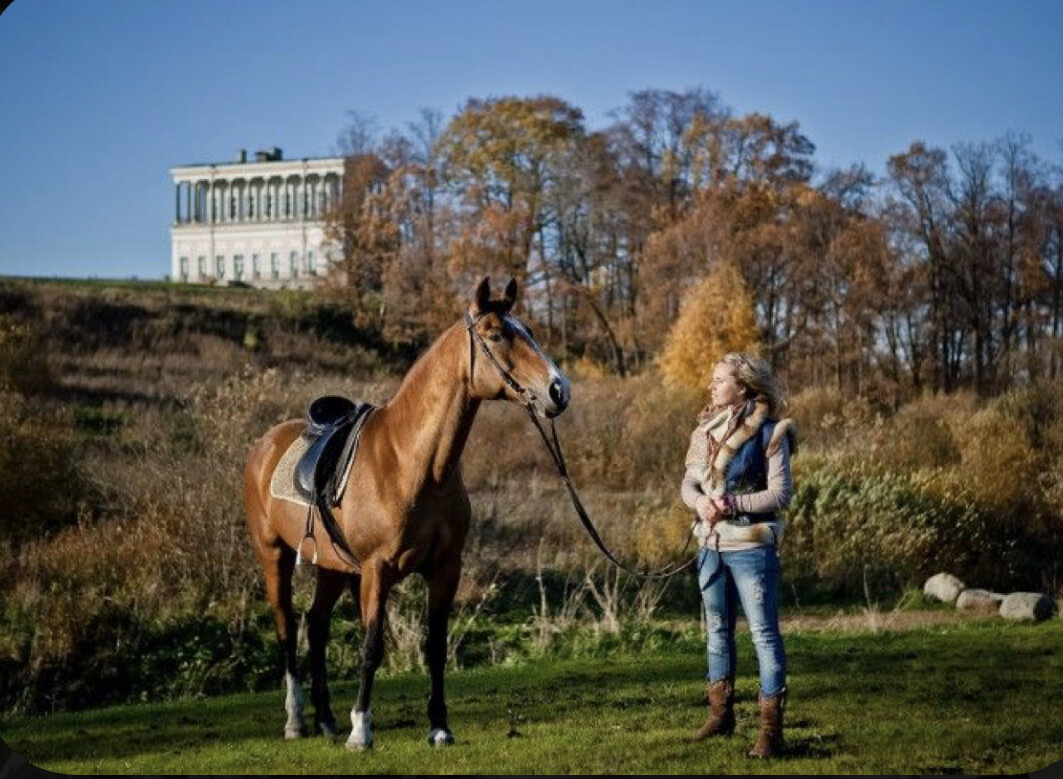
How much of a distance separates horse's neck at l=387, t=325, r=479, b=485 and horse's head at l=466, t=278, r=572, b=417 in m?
0.10

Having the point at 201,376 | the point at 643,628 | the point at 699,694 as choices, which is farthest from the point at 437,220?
the point at 699,694

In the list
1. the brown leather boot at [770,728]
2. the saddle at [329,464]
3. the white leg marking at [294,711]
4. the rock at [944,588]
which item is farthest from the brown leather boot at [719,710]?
the rock at [944,588]

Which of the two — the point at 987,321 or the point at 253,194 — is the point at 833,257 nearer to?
the point at 987,321

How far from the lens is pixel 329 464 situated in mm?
7242

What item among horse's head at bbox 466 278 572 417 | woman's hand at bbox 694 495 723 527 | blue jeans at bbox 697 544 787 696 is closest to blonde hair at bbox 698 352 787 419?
woman's hand at bbox 694 495 723 527

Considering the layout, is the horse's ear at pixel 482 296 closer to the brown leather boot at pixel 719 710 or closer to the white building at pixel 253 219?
the brown leather boot at pixel 719 710

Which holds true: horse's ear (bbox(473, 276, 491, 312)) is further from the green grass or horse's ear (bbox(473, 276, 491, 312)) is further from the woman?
the green grass

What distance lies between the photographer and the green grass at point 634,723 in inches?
259

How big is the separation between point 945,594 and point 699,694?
7.78 meters

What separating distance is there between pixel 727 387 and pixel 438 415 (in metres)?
1.37

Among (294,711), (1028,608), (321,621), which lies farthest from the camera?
(1028,608)

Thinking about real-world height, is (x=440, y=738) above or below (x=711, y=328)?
below

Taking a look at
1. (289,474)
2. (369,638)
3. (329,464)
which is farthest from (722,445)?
(289,474)

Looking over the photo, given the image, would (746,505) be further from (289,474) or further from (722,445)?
(289,474)
